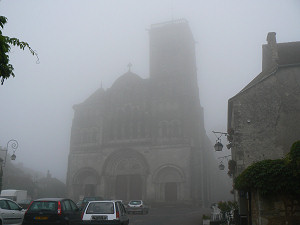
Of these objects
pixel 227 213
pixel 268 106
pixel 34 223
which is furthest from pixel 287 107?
pixel 34 223

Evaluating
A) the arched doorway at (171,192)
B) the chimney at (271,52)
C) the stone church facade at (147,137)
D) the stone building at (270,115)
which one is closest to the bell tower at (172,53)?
the stone church facade at (147,137)

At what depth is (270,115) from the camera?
59.6ft

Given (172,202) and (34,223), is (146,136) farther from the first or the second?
(34,223)

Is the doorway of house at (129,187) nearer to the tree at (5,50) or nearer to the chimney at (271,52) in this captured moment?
the chimney at (271,52)

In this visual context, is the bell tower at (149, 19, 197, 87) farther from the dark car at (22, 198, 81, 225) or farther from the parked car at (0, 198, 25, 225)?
the dark car at (22, 198, 81, 225)

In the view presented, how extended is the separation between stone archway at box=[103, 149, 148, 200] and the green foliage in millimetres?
26901

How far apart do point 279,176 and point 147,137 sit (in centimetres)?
2835

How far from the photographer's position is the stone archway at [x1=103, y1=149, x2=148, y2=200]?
36.8 meters

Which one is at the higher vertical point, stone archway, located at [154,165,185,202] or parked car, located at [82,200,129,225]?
stone archway, located at [154,165,185,202]

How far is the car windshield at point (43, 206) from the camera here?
12117 millimetres

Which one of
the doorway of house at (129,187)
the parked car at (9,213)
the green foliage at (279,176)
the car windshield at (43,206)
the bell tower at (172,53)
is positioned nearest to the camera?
the green foliage at (279,176)

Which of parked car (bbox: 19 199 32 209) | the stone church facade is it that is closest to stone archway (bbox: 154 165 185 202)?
the stone church facade

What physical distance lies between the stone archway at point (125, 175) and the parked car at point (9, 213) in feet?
78.0

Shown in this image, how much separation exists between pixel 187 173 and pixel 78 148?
51.1 ft
